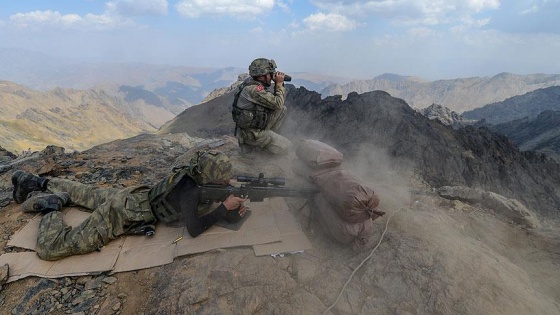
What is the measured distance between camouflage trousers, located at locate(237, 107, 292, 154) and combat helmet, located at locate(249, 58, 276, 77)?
0.89 m

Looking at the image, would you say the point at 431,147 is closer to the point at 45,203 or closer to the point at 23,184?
the point at 45,203

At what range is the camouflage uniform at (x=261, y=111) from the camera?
21.1 feet

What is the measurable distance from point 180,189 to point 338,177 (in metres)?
1.97

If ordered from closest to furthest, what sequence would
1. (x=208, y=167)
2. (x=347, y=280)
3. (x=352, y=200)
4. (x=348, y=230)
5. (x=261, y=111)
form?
(x=347, y=280)
(x=352, y=200)
(x=348, y=230)
(x=208, y=167)
(x=261, y=111)

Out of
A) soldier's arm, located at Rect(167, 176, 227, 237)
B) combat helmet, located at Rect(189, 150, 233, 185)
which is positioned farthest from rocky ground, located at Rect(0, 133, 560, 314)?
combat helmet, located at Rect(189, 150, 233, 185)

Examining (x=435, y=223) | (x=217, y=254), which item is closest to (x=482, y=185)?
(x=435, y=223)

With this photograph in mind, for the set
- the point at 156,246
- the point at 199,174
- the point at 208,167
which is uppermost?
the point at 208,167

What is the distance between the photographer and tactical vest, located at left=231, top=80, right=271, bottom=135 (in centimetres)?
665

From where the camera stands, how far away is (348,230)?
379 cm

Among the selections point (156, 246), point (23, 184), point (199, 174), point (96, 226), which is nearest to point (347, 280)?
point (199, 174)

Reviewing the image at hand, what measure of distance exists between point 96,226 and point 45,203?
1221 mm

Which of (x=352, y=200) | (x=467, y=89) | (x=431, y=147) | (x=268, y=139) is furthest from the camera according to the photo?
(x=467, y=89)

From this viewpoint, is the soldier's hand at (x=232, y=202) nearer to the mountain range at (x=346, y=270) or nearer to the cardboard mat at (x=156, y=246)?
the cardboard mat at (x=156, y=246)

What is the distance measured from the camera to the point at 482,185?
13.0 m
